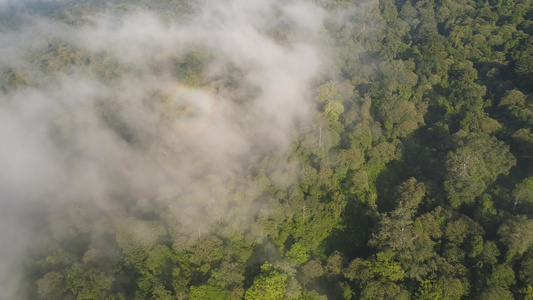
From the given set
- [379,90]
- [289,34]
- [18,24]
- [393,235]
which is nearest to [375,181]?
[393,235]

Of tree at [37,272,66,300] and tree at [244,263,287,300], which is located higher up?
tree at [244,263,287,300]

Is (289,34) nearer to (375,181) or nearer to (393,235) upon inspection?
(375,181)

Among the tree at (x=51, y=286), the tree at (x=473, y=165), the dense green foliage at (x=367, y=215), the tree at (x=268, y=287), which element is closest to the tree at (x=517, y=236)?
the dense green foliage at (x=367, y=215)

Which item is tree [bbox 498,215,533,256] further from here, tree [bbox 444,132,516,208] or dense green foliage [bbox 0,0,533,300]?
tree [bbox 444,132,516,208]

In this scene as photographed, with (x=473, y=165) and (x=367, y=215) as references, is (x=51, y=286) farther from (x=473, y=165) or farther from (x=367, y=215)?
(x=473, y=165)

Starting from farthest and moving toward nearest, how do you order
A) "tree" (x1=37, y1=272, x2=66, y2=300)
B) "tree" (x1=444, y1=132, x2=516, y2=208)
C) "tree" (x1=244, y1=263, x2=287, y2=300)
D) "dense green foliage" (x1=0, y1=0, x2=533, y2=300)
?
"tree" (x1=444, y1=132, x2=516, y2=208), "tree" (x1=37, y1=272, x2=66, y2=300), "dense green foliage" (x1=0, y1=0, x2=533, y2=300), "tree" (x1=244, y1=263, x2=287, y2=300)

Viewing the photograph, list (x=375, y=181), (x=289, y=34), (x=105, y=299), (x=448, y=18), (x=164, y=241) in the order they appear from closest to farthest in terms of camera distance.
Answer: (x=105, y=299)
(x=164, y=241)
(x=375, y=181)
(x=448, y=18)
(x=289, y=34)

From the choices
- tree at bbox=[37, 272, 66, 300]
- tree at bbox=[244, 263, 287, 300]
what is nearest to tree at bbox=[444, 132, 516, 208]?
tree at bbox=[244, 263, 287, 300]

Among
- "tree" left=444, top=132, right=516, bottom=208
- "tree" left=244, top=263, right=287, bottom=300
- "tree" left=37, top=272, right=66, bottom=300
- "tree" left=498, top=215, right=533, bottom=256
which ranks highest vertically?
"tree" left=444, top=132, right=516, bottom=208
